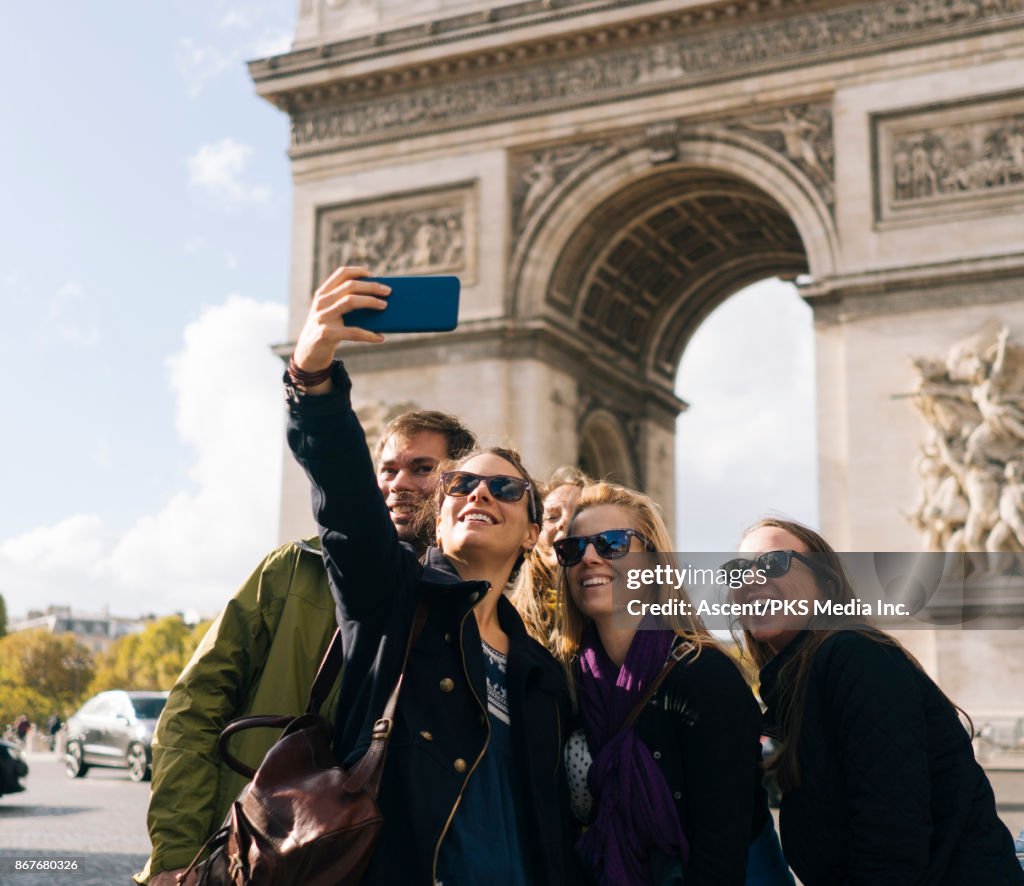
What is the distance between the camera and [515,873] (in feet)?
8.46

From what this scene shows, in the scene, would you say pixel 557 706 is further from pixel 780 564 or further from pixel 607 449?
pixel 607 449

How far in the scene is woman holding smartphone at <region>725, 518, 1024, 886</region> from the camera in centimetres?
277

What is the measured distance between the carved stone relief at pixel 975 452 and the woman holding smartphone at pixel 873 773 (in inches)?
486

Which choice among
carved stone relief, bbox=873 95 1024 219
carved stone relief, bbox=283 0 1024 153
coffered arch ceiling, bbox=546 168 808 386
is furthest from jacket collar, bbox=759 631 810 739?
coffered arch ceiling, bbox=546 168 808 386

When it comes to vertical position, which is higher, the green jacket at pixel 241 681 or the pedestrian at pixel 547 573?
the pedestrian at pixel 547 573

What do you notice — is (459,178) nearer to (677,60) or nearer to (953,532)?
(677,60)

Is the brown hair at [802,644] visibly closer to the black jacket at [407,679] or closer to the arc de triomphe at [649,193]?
the black jacket at [407,679]

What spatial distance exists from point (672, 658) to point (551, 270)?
15.8 meters

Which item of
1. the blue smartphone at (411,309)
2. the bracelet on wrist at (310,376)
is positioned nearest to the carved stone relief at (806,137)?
the blue smartphone at (411,309)

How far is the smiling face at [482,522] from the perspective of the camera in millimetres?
2887

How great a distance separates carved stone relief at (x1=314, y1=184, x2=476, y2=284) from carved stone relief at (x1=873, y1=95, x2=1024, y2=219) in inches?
228

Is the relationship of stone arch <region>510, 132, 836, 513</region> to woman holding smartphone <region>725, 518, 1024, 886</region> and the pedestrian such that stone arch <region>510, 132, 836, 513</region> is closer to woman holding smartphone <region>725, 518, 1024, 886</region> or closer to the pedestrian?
the pedestrian

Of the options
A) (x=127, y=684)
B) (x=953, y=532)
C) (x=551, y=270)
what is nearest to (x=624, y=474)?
(x=551, y=270)

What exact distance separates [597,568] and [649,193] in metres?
16.1
